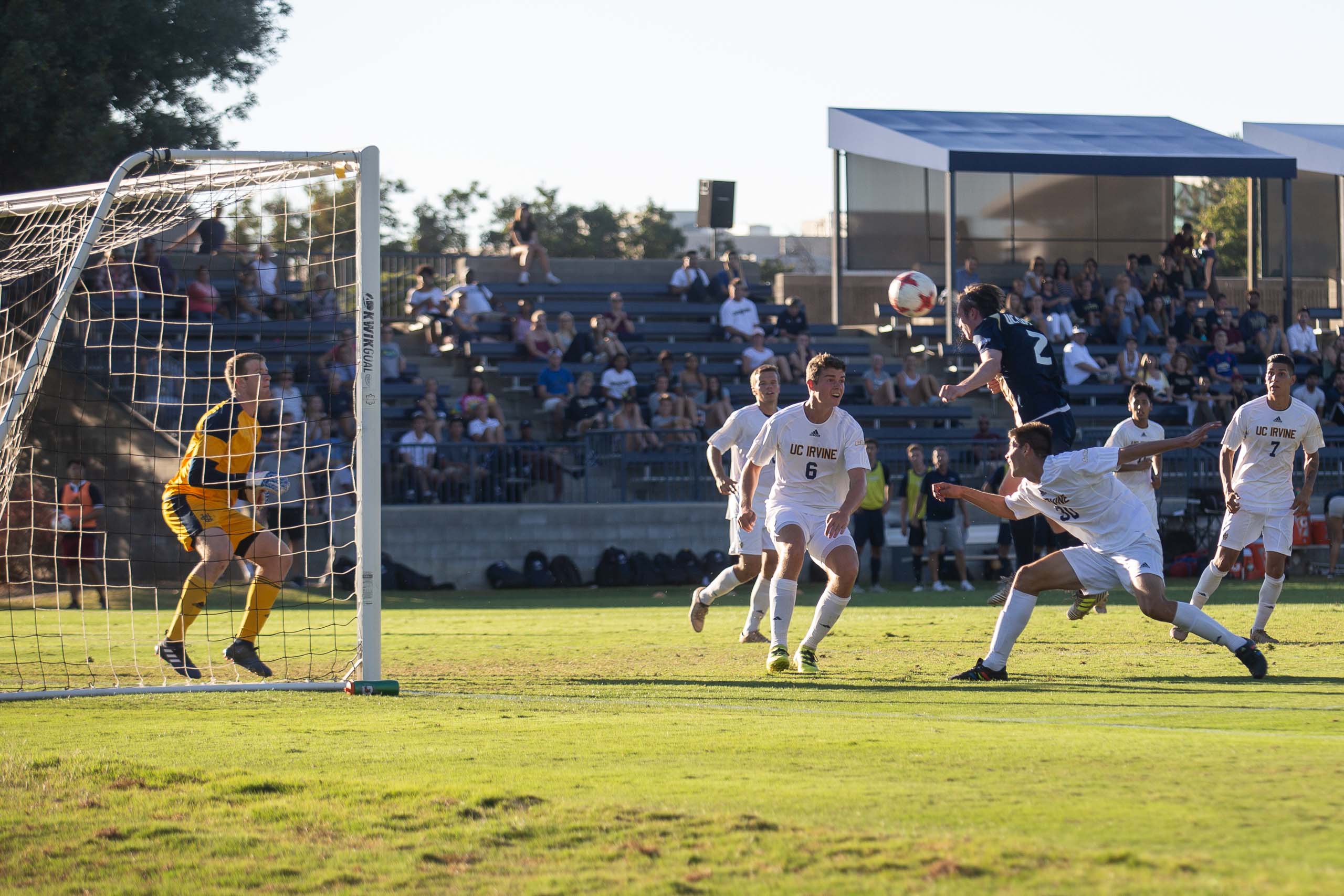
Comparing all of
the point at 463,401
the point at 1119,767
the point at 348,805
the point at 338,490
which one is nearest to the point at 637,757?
the point at 348,805

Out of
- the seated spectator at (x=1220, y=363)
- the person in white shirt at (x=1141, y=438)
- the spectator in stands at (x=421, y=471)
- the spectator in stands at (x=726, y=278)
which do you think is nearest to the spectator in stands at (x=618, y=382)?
the spectator in stands at (x=421, y=471)

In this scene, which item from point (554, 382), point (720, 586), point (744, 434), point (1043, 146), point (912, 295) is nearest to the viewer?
point (744, 434)

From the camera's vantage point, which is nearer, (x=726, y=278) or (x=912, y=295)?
(x=912, y=295)

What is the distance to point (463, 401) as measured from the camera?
25.0 meters

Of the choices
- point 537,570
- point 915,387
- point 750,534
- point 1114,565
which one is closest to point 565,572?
point 537,570

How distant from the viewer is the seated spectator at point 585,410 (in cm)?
2489

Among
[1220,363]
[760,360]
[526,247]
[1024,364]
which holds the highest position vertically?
[526,247]

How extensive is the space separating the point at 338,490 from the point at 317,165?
39.3ft

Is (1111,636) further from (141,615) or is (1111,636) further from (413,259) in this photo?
(413,259)

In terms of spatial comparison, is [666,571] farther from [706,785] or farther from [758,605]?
[706,785]

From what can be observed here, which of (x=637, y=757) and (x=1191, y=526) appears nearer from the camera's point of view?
(x=637, y=757)

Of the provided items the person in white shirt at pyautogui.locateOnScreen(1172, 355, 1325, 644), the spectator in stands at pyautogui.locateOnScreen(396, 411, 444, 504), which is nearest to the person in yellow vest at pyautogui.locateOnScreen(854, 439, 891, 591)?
the spectator in stands at pyautogui.locateOnScreen(396, 411, 444, 504)

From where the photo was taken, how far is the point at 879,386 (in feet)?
90.1

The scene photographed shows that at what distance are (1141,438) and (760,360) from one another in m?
14.0
